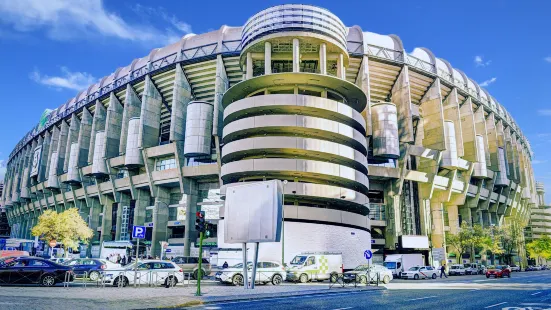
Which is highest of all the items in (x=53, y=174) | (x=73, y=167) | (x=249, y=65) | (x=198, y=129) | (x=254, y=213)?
(x=249, y=65)

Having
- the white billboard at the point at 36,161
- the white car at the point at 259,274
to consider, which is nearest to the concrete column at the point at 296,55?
the white car at the point at 259,274

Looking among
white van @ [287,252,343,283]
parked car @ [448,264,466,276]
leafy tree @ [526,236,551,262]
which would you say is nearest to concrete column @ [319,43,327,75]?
white van @ [287,252,343,283]

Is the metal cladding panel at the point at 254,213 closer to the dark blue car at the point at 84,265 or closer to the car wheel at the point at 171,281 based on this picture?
the car wheel at the point at 171,281

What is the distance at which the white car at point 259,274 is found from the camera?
26297 millimetres

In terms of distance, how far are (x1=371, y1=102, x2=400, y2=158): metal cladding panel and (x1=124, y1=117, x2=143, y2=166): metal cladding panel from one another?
117 ft

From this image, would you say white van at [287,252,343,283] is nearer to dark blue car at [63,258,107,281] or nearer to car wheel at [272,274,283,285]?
car wheel at [272,274,283,285]

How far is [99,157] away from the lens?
66375 millimetres

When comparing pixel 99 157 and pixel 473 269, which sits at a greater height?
pixel 99 157

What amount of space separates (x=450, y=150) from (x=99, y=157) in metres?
57.1

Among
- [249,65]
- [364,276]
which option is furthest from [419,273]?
[249,65]

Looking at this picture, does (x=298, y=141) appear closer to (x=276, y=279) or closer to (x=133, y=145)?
(x=276, y=279)

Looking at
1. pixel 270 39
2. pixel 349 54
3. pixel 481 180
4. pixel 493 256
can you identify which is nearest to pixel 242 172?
pixel 270 39

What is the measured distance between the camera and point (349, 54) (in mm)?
57344

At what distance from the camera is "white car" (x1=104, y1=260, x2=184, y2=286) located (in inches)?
892
